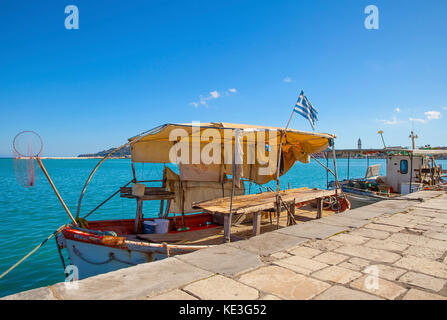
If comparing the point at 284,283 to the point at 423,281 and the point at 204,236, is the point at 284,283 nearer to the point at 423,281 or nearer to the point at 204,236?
the point at 423,281

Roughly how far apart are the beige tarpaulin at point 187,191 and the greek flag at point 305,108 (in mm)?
3874

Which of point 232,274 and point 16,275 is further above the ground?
point 232,274

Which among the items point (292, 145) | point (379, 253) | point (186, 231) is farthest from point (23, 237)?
point (379, 253)

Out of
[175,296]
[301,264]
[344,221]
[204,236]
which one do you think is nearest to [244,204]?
[204,236]

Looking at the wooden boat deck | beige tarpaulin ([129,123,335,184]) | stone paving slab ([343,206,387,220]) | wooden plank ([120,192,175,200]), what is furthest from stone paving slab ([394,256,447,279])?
wooden plank ([120,192,175,200])

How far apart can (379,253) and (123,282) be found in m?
3.56

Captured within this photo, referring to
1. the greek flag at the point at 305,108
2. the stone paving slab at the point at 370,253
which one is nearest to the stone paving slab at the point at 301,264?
the stone paving slab at the point at 370,253

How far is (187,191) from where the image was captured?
9.90 m

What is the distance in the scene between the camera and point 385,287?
3.05 metres

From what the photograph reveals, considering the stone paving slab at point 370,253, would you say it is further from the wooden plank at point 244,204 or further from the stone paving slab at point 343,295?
the wooden plank at point 244,204

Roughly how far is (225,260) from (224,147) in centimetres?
687

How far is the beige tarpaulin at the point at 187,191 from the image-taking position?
973 cm

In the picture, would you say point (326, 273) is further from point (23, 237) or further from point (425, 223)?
point (23, 237)
